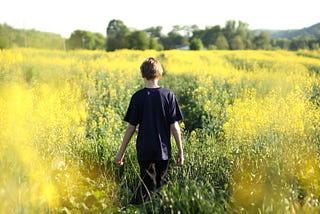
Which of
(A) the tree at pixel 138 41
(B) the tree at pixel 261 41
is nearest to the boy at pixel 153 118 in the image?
(A) the tree at pixel 138 41

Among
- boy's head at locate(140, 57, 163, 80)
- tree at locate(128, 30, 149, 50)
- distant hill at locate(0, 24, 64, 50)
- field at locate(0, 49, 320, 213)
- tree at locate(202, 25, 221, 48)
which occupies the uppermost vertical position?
tree at locate(202, 25, 221, 48)

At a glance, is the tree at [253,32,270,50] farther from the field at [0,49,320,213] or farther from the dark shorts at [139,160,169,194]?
the dark shorts at [139,160,169,194]

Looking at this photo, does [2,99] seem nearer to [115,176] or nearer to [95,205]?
[115,176]

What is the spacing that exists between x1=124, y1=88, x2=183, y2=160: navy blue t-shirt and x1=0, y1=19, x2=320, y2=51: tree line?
542 centimetres

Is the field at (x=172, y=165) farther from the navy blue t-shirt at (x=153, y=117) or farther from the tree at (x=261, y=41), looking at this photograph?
the tree at (x=261, y=41)

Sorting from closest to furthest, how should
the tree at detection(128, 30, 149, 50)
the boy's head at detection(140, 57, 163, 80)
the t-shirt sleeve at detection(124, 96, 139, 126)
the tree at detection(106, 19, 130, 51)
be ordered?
1. the boy's head at detection(140, 57, 163, 80)
2. the t-shirt sleeve at detection(124, 96, 139, 126)
3. the tree at detection(128, 30, 149, 50)
4. the tree at detection(106, 19, 130, 51)

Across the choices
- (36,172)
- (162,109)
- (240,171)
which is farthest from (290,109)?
(36,172)

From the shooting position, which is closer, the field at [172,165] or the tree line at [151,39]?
the field at [172,165]

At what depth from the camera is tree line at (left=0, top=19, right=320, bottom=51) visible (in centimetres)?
902

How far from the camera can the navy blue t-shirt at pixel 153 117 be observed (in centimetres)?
364

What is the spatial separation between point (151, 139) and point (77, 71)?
7.35 metres

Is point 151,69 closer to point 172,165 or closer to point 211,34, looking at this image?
point 172,165

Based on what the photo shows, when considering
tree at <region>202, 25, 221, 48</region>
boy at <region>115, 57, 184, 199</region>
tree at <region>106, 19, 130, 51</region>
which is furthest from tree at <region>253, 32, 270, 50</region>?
boy at <region>115, 57, 184, 199</region>

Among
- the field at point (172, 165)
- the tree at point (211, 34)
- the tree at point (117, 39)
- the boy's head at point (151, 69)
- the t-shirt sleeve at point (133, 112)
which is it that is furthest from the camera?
the tree at point (211, 34)
